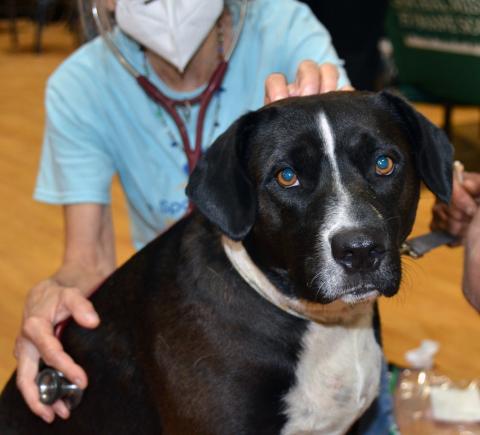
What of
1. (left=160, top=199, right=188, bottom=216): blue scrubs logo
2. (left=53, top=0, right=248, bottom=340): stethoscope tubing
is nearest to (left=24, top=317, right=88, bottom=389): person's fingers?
(left=53, top=0, right=248, bottom=340): stethoscope tubing

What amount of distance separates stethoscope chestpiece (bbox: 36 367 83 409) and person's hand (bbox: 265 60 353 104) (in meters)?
0.73

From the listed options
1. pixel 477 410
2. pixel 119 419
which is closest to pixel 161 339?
pixel 119 419

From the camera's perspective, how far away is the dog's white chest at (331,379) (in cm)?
161

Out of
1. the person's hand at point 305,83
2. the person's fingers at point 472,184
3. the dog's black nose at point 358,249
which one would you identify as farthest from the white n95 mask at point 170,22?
the dog's black nose at point 358,249

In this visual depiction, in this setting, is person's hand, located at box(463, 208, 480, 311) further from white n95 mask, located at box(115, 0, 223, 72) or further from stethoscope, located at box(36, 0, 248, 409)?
white n95 mask, located at box(115, 0, 223, 72)

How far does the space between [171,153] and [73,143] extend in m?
0.26

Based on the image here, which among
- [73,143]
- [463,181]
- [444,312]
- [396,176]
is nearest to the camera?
[396,176]

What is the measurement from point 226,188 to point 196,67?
73 centimetres

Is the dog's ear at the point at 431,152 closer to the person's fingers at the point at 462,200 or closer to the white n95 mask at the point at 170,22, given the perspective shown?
the person's fingers at the point at 462,200

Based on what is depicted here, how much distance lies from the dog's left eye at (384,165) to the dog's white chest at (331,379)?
0.33 m

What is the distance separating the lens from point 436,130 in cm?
159

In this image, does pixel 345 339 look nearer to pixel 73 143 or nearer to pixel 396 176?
pixel 396 176

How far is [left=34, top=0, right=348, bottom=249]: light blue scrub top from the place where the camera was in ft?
7.16

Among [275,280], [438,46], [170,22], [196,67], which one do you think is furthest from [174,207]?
[438,46]
